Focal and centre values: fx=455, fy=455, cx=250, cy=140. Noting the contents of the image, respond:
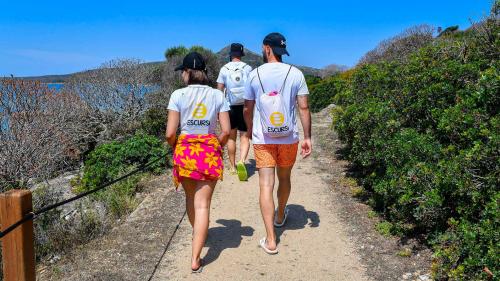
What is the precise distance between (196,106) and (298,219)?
7.33 feet

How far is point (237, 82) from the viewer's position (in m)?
6.00

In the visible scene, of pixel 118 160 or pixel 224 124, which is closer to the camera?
pixel 224 124

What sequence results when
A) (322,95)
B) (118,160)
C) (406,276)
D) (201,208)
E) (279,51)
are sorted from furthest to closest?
(322,95), (118,160), (279,51), (406,276), (201,208)

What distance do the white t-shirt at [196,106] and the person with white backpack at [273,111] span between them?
0.45 m

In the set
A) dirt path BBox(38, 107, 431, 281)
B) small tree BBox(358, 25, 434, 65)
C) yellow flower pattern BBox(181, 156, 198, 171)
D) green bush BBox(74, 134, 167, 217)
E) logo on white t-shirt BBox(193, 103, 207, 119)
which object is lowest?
dirt path BBox(38, 107, 431, 281)

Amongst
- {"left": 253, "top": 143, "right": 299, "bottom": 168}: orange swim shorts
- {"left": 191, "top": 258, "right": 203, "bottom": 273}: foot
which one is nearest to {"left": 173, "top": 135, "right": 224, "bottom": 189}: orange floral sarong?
{"left": 253, "top": 143, "right": 299, "bottom": 168}: orange swim shorts

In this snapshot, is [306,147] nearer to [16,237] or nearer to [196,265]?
[196,265]

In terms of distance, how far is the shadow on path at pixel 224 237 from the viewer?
4.38m

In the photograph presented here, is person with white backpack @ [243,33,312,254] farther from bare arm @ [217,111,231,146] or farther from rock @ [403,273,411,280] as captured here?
rock @ [403,273,411,280]

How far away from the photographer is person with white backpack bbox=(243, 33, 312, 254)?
3984 mm

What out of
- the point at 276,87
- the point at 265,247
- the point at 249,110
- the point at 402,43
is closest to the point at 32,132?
the point at 249,110

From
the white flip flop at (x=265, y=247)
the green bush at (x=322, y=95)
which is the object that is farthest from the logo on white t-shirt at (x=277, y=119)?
the green bush at (x=322, y=95)

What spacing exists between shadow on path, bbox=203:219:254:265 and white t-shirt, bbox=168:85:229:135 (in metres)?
1.29

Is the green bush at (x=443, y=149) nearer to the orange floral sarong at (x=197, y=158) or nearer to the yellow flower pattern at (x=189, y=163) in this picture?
the orange floral sarong at (x=197, y=158)
